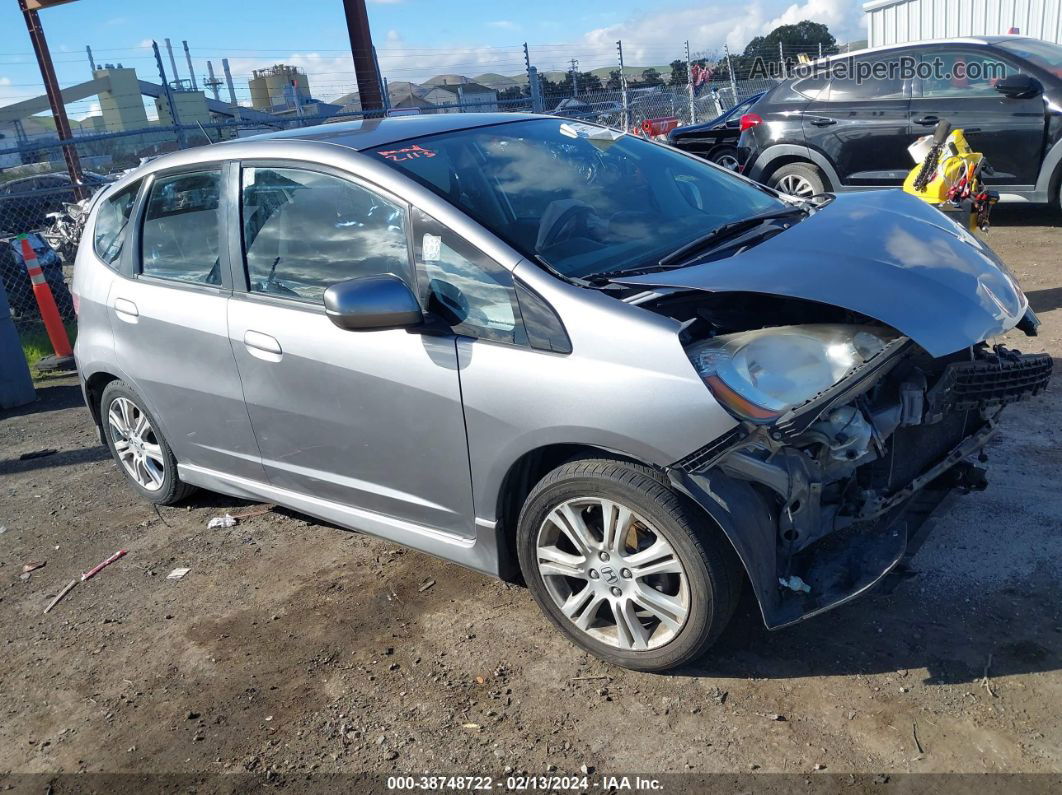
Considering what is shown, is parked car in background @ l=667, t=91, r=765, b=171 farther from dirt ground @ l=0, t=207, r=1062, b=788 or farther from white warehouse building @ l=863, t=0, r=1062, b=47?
dirt ground @ l=0, t=207, r=1062, b=788

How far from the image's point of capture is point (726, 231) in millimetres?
3465

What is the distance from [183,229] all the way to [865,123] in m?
7.18

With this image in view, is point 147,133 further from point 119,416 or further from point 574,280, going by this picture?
point 574,280

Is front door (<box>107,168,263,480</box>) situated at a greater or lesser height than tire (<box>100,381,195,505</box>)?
greater

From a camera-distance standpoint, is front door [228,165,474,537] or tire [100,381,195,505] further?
tire [100,381,195,505]

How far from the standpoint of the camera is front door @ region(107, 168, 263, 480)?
3871 mm

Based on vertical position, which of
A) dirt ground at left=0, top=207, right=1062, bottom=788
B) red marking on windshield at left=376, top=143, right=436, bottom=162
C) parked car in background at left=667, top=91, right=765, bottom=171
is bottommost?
dirt ground at left=0, top=207, right=1062, bottom=788

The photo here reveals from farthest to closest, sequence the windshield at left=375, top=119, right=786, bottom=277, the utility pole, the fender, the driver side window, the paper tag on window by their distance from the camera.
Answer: the utility pole → the fender → the windshield at left=375, top=119, right=786, bottom=277 → the paper tag on window → the driver side window

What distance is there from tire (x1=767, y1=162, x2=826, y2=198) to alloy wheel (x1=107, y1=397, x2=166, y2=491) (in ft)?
22.8

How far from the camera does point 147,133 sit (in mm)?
11062

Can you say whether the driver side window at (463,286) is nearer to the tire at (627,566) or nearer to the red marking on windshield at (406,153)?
the red marking on windshield at (406,153)

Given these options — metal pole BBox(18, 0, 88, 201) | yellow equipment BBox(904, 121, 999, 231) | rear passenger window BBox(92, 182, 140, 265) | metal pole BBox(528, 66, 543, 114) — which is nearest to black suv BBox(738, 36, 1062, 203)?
yellow equipment BBox(904, 121, 999, 231)

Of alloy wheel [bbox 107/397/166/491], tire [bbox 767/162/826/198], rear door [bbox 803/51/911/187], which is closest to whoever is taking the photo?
alloy wheel [bbox 107/397/166/491]

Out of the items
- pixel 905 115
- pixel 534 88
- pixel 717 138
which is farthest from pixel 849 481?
pixel 534 88
